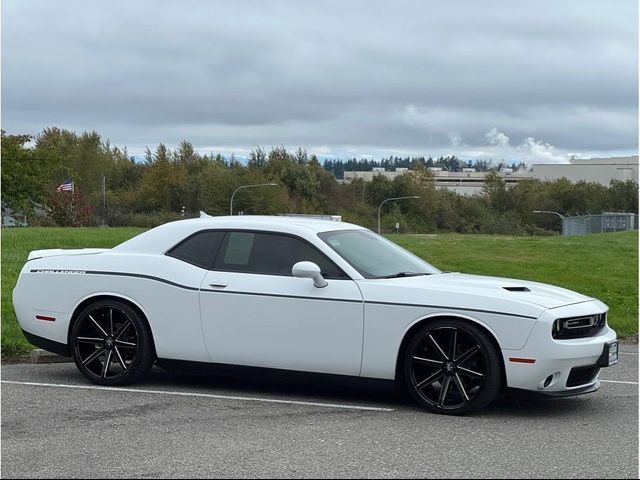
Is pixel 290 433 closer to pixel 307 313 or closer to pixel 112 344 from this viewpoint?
pixel 307 313

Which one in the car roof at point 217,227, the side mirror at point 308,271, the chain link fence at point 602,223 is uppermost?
the car roof at point 217,227

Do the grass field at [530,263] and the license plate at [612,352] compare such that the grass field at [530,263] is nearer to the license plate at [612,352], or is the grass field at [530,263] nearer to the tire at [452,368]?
the tire at [452,368]

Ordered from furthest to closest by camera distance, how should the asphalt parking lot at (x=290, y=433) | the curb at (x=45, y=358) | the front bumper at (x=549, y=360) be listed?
the curb at (x=45, y=358)
the front bumper at (x=549, y=360)
the asphalt parking lot at (x=290, y=433)

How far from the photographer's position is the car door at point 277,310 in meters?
7.62

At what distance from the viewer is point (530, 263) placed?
20609mm

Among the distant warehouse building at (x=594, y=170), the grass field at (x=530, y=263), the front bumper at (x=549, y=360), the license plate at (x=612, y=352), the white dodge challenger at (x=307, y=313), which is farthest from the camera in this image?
the distant warehouse building at (x=594, y=170)

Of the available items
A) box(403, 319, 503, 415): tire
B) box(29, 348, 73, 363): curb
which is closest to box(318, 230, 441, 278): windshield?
box(403, 319, 503, 415): tire

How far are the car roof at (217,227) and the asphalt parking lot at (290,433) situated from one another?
3.97ft

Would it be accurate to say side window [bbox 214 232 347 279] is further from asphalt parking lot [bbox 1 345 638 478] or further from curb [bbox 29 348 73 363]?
curb [bbox 29 348 73 363]

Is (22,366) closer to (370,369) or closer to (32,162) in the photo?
(370,369)

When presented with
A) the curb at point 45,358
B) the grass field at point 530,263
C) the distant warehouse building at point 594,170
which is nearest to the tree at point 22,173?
the grass field at point 530,263

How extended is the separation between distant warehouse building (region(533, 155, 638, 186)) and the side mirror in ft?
497

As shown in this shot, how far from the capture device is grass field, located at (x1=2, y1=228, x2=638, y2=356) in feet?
46.8

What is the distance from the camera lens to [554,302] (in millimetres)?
7332
